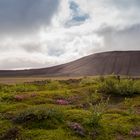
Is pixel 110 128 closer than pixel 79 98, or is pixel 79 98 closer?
pixel 110 128

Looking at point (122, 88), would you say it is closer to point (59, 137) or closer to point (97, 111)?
point (97, 111)

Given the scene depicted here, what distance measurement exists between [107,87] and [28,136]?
65.4 feet

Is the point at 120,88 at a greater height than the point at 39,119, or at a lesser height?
greater

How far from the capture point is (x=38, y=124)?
62.6 ft

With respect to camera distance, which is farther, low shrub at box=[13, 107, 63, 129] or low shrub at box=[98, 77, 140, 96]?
low shrub at box=[98, 77, 140, 96]

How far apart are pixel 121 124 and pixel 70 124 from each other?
338cm

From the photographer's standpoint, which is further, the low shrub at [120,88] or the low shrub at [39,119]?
the low shrub at [120,88]

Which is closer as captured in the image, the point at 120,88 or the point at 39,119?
the point at 39,119

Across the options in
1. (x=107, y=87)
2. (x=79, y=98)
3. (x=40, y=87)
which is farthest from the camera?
(x=40, y=87)

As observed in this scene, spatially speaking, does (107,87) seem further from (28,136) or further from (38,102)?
(28,136)

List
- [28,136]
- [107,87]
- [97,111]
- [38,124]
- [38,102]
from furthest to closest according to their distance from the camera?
[107,87] → [38,102] → [97,111] → [38,124] → [28,136]

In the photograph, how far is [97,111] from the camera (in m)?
20.4

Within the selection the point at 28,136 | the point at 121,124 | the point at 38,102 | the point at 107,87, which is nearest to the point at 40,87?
the point at 107,87

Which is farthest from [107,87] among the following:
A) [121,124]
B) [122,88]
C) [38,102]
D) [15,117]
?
[15,117]
